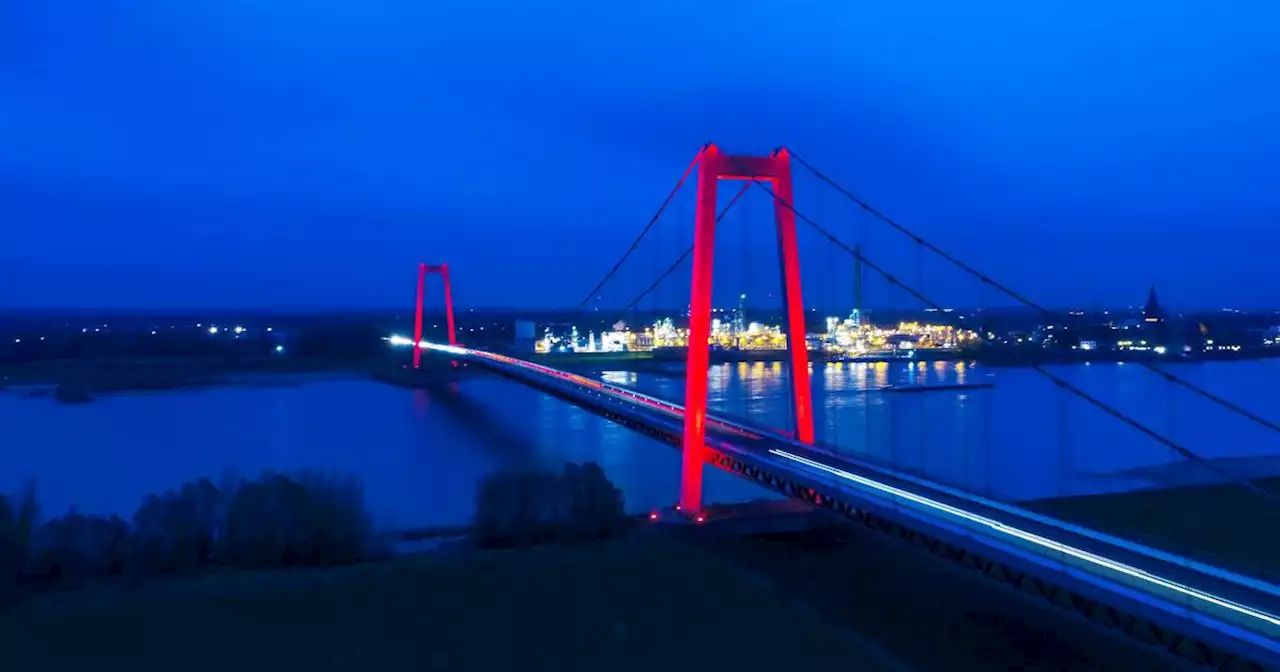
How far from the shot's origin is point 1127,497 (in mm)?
8820

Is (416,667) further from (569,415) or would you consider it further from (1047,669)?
(569,415)

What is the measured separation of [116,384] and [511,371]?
12.4 m

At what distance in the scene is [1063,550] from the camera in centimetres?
423

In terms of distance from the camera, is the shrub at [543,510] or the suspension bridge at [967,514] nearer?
the suspension bridge at [967,514]

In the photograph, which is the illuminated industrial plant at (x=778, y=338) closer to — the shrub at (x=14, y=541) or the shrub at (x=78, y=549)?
the shrub at (x=78, y=549)

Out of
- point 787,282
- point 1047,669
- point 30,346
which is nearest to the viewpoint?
point 1047,669

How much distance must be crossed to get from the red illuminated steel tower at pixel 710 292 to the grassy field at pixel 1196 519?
2.60 metres

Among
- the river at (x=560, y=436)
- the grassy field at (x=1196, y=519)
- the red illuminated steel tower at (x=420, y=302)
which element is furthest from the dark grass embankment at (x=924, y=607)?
the red illuminated steel tower at (x=420, y=302)

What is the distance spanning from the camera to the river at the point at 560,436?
33.2 feet

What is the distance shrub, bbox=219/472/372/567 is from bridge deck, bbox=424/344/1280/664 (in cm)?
296

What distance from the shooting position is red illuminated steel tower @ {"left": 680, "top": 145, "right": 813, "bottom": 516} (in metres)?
6.97

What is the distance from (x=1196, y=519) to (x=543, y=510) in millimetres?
5755

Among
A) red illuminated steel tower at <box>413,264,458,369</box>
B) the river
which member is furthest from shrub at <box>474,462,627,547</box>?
red illuminated steel tower at <box>413,264,458,369</box>

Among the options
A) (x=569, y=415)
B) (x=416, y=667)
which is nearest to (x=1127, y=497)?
(x=416, y=667)
